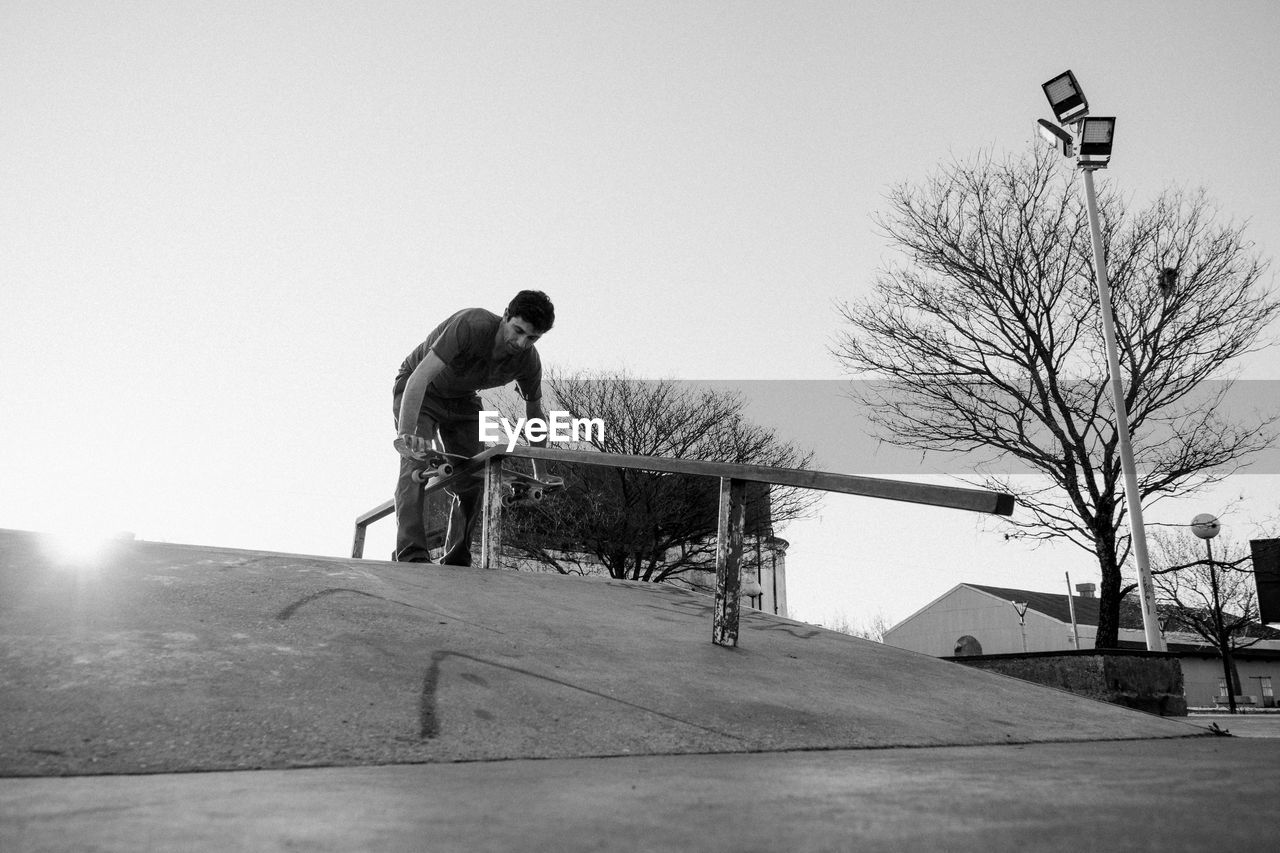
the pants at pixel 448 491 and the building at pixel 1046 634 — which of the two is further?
the building at pixel 1046 634

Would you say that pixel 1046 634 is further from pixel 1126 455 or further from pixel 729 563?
pixel 729 563

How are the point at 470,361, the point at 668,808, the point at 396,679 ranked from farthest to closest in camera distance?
the point at 470,361
the point at 396,679
the point at 668,808

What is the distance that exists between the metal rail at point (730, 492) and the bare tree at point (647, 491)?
13699 mm

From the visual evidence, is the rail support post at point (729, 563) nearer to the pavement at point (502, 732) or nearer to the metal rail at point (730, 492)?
the metal rail at point (730, 492)

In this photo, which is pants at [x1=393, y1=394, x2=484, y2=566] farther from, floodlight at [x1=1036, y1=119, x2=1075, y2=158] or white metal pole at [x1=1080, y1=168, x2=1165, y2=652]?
floodlight at [x1=1036, y1=119, x2=1075, y2=158]


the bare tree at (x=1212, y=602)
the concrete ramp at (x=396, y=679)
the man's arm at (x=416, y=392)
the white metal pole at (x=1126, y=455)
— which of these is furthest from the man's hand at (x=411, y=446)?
the bare tree at (x=1212, y=602)

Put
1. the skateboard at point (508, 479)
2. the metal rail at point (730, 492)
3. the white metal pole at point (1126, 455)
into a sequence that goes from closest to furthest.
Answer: the metal rail at point (730, 492) → the skateboard at point (508, 479) → the white metal pole at point (1126, 455)

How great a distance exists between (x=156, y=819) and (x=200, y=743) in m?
0.92

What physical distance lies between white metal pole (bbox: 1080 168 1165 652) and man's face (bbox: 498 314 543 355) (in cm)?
857

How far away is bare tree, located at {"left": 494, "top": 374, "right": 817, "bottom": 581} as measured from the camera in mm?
20641

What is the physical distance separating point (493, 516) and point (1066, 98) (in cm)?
1044

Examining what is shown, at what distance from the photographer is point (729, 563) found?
4.11 m

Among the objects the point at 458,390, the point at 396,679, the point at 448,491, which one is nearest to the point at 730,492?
the point at 396,679

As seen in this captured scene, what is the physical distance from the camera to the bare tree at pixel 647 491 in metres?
20.6
